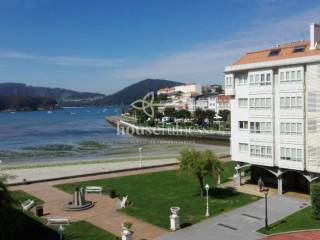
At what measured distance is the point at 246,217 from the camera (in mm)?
27297

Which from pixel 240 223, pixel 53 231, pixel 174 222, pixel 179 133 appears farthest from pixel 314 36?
pixel 179 133

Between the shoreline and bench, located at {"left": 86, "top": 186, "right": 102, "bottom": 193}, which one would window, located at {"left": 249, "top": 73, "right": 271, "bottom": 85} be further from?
the shoreline

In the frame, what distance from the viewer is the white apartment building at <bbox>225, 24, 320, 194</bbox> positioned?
31125 millimetres

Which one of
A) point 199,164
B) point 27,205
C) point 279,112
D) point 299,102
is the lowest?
point 27,205

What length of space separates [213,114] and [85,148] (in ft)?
203

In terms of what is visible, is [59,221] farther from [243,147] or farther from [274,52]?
[274,52]

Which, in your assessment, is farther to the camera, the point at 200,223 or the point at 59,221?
the point at 59,221

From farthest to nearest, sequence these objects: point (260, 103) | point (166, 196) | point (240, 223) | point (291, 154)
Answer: point (260, 103) < point (166, 196) < point (291, 154) < point (240, 223)

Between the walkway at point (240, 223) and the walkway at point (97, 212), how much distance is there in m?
1.83

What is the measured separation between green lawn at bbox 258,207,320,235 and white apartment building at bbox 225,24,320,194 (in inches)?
202

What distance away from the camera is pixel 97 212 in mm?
29688

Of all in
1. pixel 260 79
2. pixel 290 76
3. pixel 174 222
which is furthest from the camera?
pixel 260 79

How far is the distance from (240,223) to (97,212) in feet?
34.5

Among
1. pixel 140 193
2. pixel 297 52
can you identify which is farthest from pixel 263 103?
pixel 140 193
